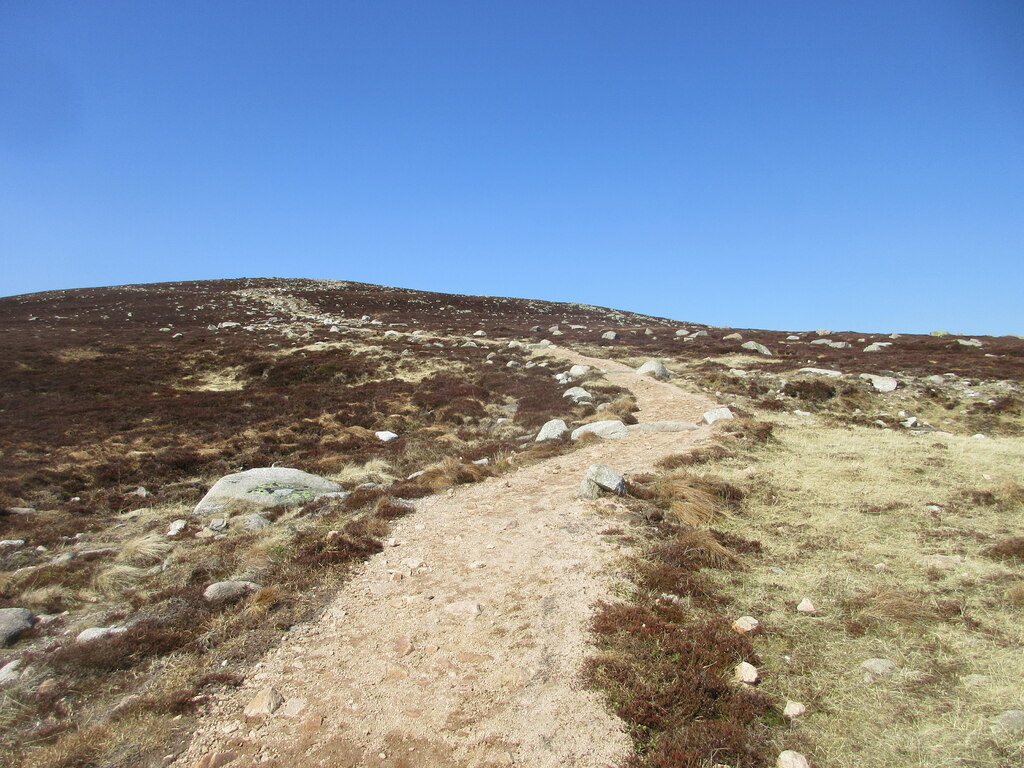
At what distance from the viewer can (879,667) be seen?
19.0 ft

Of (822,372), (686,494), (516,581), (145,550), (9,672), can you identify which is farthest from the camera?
(822,372)

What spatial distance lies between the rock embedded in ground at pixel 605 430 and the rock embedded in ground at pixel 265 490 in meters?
7.69

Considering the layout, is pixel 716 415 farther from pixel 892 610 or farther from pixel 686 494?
pixel 892 610

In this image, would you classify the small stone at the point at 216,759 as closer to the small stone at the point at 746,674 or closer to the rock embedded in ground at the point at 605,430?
the small stone at the point at 746,674

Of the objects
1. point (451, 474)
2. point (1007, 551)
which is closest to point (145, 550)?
point (451, 474)

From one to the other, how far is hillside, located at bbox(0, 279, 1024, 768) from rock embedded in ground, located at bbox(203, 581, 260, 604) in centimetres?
7

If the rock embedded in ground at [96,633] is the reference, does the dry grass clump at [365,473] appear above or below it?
below

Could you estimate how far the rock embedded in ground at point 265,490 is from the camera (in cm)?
1223

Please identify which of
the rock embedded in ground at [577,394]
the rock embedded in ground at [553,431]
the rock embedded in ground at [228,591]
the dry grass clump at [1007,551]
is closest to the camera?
the rock embedded in ground at [228,591]

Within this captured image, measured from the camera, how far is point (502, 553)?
9.16m

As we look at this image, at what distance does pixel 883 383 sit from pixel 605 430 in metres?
15.1

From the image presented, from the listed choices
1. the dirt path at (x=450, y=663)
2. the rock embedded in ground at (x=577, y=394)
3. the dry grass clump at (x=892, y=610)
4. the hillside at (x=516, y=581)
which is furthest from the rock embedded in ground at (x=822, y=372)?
the dry grass clump at (x=892, y=610)

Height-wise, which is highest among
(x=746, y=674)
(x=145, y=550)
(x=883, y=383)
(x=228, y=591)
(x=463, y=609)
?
(x=883, y=383)

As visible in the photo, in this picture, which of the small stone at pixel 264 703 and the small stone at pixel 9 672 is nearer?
the small stone at pixel 264 703
